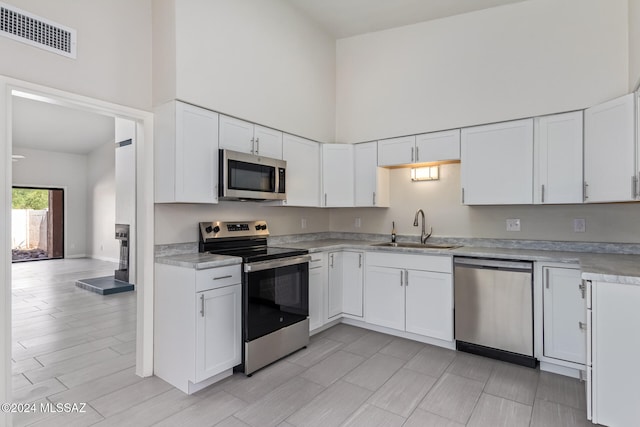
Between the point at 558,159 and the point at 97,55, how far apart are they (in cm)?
382

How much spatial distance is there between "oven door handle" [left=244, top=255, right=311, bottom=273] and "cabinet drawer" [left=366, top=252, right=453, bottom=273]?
A: 83 cm

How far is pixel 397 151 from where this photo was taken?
Result: 3.83 m

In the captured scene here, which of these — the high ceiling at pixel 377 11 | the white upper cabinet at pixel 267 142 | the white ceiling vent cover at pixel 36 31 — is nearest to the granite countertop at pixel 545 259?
the white upper cabinet at pixel 267 142

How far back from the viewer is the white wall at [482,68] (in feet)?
9.31

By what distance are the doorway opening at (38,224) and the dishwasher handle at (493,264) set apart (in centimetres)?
1069

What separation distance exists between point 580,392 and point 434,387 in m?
1.04

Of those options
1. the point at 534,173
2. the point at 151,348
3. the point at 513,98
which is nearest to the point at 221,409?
the point at 151,348

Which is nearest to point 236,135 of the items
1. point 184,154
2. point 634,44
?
point 184,154

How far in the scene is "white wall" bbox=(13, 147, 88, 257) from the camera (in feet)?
28.6

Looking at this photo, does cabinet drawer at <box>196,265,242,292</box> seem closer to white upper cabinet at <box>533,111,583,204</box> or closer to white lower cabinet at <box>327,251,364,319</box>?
white lower cabinet at <box>327,251,364,319</box>

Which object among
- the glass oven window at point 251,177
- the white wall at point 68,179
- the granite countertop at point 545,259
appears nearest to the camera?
the granite countertop at point 545,259

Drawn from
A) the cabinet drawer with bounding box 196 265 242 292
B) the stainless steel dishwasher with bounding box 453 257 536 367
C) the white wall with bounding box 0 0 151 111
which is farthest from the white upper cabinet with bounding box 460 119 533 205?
the white wall with bounding box 0 0 151 111

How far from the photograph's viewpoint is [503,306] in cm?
287

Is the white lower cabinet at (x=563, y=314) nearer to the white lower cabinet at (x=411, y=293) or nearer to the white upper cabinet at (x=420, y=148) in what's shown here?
the white lower cabinet at (x=411, y=293)
